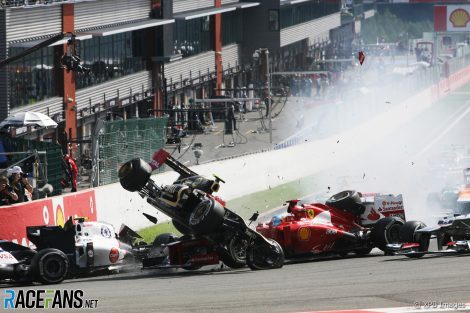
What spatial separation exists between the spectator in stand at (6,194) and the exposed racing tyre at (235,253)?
5.52 m

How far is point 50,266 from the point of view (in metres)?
21.1

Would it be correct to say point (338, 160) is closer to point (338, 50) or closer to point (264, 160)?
point (264, 160)

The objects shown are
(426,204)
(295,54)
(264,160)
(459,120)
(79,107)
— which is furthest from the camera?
(295,54)

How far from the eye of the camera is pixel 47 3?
149 feet

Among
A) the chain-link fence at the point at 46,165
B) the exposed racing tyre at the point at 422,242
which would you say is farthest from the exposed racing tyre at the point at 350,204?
the chain-link fence at the point at 46,165

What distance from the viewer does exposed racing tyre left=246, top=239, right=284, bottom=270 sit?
22219 millimetres

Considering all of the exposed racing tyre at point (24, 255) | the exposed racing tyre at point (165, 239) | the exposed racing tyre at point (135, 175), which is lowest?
the exposed racing tyre at point (165, 239)

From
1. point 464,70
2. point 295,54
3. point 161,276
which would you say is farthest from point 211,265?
point 295,54

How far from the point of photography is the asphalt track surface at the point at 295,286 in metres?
16.8

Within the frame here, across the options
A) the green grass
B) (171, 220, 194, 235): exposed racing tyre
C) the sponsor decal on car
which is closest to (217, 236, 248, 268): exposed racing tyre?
(171, 220, 194, 235): exposed racing tyre

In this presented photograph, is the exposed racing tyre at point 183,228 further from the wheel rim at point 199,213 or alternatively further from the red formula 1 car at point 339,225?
the red formula 1 car at point 339,225

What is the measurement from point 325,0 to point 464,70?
65.4ft

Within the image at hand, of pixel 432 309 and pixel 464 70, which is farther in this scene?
pixel 464 70

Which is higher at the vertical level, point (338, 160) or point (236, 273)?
point (236, 273)
